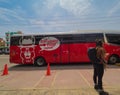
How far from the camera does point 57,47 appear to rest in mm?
20562

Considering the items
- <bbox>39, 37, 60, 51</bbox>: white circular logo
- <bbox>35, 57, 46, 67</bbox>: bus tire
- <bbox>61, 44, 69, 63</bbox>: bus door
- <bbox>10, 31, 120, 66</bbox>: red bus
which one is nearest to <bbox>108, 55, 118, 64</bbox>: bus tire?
<bbox>10, 31, 120, 66</bbox>: red bus

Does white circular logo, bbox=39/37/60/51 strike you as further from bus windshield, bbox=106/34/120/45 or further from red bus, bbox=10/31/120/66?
bus windshield, bbox=106/34/120/45

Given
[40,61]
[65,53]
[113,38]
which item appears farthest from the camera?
[40,61]

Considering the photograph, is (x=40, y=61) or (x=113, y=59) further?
(x=40, y=61)

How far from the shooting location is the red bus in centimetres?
2036

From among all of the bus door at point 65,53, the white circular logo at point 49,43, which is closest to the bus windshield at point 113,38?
the bus door at point 65,53

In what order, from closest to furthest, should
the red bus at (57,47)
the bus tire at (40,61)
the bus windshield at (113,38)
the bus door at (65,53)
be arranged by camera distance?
the bus windshield at (113,38), the red bus at (57,47), the bus door at (65,53), the bus tire at (40,61)

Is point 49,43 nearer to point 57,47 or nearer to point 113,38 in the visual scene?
point 57,47

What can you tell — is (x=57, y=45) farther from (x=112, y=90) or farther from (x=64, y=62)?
(x=112, y=90)

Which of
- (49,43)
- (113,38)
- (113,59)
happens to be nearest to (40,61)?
(49,43)

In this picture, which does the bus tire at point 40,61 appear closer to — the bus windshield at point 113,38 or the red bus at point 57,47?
the red bus at point 57,47

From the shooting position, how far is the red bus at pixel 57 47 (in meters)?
20.4

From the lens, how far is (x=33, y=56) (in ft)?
67.7

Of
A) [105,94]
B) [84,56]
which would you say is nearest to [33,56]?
[84,56]
